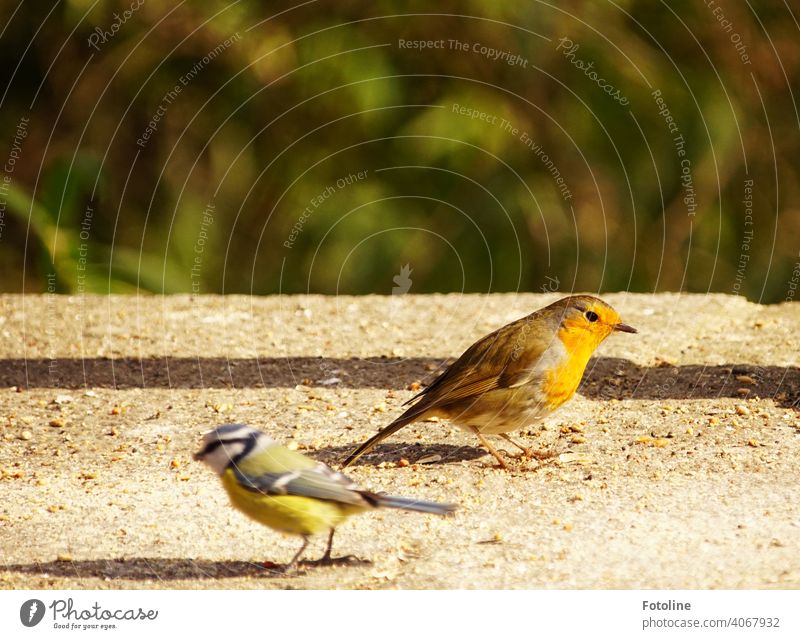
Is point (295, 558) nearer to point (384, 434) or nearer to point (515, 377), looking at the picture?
point (384, 434)

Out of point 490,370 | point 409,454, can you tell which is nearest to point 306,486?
point 490,370

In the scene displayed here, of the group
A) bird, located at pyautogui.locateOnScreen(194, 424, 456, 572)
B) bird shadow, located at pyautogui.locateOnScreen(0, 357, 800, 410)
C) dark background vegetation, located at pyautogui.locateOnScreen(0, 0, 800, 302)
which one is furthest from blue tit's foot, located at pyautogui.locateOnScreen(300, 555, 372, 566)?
dark background vegetation, located at pyautogui.locateOnScreen(0, 0, 800, 302)

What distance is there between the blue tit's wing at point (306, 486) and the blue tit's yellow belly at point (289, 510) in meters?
0.02

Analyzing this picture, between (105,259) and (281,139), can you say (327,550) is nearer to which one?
(105,259)

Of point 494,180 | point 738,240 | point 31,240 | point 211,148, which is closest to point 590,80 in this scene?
point 494,180

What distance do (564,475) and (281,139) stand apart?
22.8 ft

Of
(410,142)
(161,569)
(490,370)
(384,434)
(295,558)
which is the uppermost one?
(410,142)

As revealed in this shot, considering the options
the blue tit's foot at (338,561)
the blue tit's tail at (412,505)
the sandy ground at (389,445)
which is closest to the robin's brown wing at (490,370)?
the sandy ground at (389,445)

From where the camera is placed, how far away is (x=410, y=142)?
10.6 meters

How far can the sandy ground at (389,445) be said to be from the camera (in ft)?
12.4

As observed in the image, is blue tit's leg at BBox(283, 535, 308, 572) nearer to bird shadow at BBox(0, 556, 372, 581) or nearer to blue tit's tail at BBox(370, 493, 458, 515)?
bird shadow at BBox(0, 556, 372, 581)

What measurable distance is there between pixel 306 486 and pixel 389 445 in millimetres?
1593

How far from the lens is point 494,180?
10.6 m

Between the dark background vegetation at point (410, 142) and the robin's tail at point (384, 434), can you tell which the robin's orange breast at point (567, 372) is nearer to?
the robin's tail at point (384, 434)
